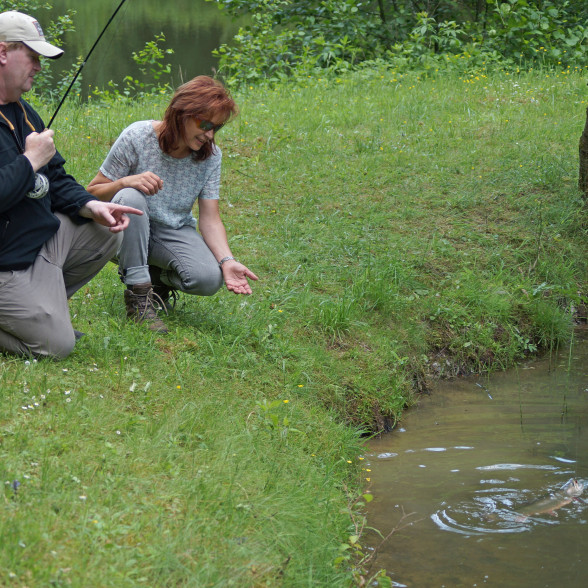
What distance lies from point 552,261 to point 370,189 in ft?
5.10

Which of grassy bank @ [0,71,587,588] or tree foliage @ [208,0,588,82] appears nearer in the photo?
grassy bank @ [0,71,587,588]

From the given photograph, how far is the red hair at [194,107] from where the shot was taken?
3.72 metres

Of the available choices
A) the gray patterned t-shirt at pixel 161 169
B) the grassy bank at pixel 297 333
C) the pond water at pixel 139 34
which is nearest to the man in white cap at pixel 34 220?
the grassy bank at pixel 297 333

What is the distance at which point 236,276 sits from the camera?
3.92m

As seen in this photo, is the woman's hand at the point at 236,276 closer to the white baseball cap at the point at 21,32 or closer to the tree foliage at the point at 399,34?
the white baseball cap at the point at 21,32

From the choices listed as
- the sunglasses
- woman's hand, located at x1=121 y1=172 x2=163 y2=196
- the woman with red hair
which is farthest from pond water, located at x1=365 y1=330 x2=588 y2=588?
the sunglasses

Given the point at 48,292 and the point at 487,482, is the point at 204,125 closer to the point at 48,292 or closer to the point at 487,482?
the point at 48,292

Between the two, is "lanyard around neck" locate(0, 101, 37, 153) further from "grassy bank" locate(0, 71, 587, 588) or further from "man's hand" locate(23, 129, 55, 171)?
"grassy bank" locate(0, 71, 587, 588)

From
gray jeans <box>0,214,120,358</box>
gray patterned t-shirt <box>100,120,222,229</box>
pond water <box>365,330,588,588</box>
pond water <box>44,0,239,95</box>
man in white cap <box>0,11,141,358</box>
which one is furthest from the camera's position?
pond water <box>44,0,239,95</box>

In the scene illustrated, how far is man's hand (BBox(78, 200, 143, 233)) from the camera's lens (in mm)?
3438

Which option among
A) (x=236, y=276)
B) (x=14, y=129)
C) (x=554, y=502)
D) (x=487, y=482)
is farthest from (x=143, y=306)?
(x=554, y=502)

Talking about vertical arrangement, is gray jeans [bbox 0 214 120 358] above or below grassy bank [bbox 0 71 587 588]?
above

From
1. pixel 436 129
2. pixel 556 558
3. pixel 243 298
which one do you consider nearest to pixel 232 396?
pixel 243 298

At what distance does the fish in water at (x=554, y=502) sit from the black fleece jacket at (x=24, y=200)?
231 centimetres
